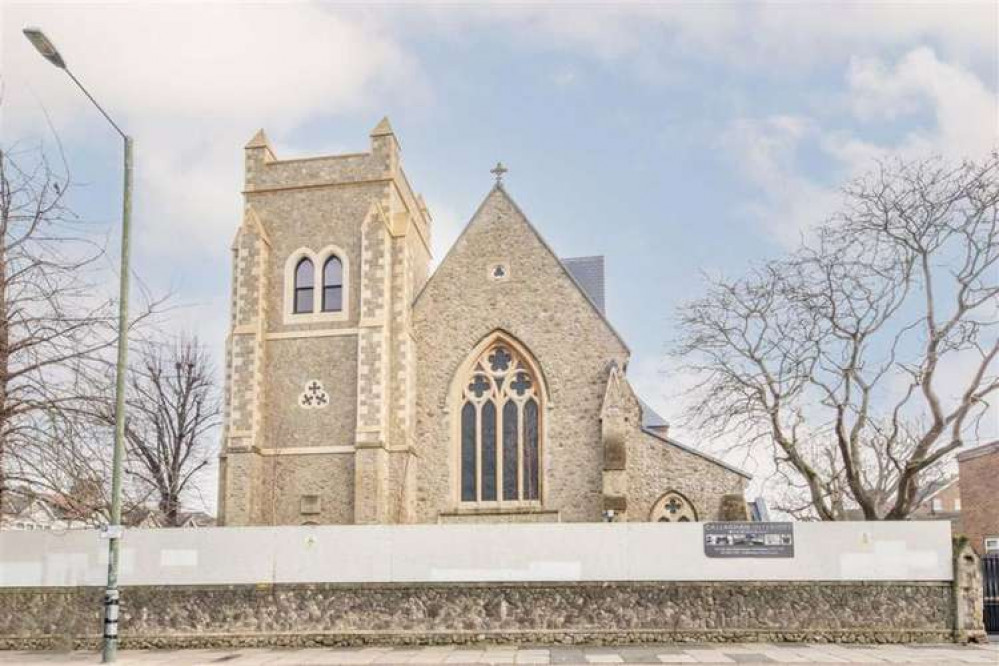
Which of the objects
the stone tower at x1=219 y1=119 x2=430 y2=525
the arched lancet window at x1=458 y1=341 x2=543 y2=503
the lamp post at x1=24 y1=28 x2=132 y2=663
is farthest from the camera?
the arched lancet window at x1=458 y1=341 x2=543 y2=503

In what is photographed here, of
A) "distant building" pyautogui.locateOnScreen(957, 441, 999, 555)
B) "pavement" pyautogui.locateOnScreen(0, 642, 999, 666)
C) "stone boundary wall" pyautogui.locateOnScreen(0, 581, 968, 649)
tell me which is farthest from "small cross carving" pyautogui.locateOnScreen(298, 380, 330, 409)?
"distant building" pyautogui.locateOnScreen(957, 441, 999, 555)

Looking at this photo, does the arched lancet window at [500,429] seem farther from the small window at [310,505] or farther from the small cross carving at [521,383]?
the small window at [310,505]

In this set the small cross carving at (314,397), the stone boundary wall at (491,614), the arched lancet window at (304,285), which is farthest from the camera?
the arched lancet window at (304,285)

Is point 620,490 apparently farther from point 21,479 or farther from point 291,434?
point 21,479

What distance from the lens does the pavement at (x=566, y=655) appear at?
15.9 meters

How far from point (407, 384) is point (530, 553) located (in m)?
9.41

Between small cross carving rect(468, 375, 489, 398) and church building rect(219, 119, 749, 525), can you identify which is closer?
church building rect(219, 119, 749, 525)

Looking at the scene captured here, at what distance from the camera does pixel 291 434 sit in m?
26.7

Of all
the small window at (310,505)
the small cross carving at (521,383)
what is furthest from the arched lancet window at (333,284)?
the small cross carving at (521,383)

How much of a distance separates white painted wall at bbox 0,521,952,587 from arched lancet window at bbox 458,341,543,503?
8.74m

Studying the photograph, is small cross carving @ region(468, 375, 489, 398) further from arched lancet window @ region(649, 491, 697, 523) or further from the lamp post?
the lamp post

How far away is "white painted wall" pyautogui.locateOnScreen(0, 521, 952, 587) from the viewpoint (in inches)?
717

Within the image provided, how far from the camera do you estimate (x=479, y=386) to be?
28.1 metres

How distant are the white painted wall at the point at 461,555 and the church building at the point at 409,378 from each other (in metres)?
6.49
